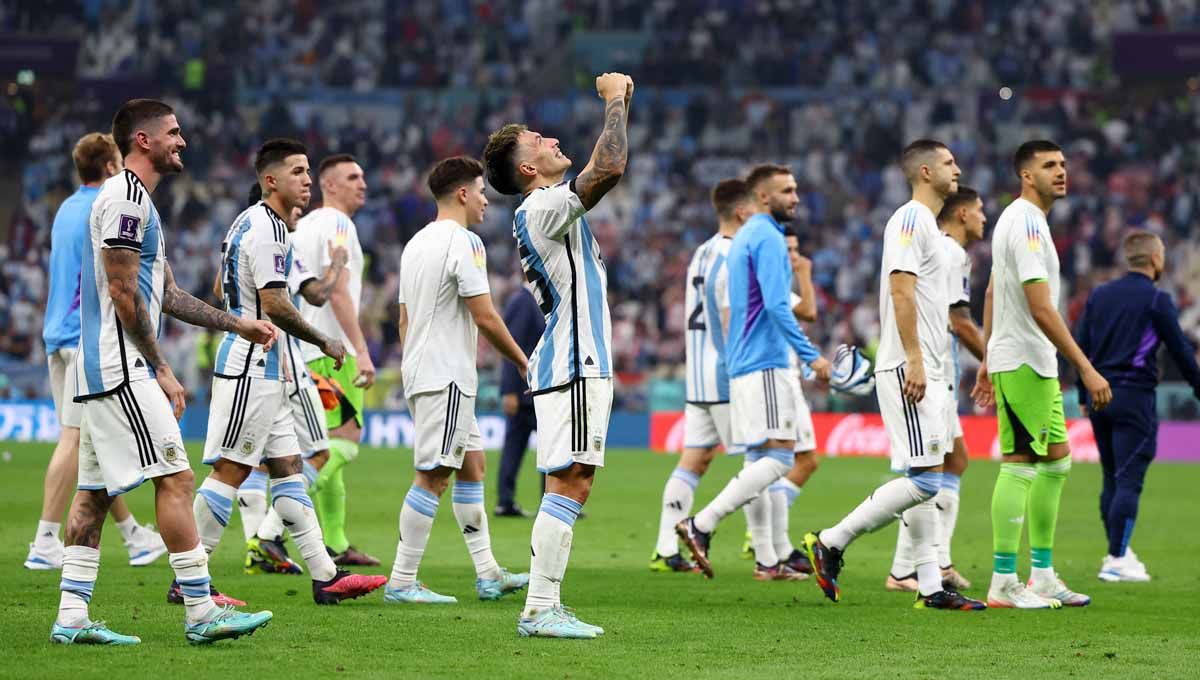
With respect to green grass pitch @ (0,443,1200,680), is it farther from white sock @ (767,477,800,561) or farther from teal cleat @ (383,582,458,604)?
white sock @ (767,477,800,561)

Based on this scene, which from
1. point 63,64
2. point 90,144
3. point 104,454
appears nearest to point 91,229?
point 104,454

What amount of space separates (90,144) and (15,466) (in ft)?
35.5

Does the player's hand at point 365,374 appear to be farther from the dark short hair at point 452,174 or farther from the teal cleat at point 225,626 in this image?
the teal cleat at point 225,626

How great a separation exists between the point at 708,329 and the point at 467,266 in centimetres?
313

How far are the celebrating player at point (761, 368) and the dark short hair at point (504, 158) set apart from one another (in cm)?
321

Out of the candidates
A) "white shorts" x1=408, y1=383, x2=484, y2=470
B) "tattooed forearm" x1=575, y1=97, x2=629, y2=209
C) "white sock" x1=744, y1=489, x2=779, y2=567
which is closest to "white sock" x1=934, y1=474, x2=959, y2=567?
"white sock" x1=744, y1=489, x2=779, y2=567

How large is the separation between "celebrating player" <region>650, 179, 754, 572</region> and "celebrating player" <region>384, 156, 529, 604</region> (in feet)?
7.25

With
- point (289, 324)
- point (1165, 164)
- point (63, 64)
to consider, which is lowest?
point (289, 324)

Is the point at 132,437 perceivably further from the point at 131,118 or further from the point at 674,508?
the point at 674,508

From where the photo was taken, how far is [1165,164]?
35.4m

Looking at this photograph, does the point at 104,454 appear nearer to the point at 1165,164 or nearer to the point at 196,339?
the point at 196,339

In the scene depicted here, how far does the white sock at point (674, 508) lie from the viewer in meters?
11.7

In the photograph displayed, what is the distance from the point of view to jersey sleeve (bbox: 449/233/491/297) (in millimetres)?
9438

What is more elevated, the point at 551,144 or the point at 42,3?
the point at 42,3
